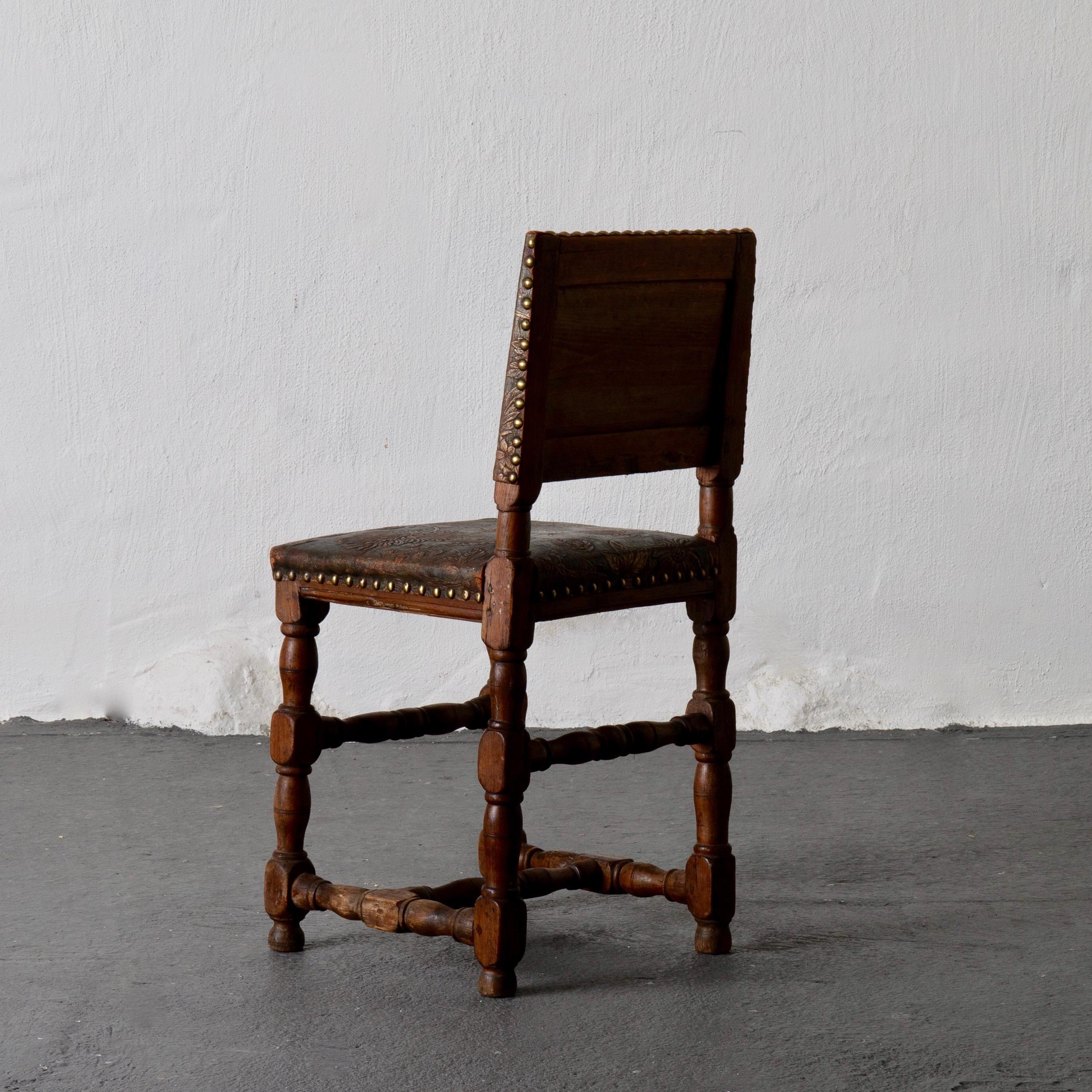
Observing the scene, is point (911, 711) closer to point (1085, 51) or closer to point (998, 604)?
point (998, 604)

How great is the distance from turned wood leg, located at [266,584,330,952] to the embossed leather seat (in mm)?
81

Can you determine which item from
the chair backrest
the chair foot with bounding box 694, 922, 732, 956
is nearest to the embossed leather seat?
the chair backrest

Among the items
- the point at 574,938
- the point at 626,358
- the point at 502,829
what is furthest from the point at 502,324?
the point at 502,829

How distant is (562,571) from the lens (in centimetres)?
221

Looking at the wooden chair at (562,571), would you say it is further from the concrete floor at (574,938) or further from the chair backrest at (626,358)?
the concrete floor at (574,938)

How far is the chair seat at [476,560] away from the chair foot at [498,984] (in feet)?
1.72

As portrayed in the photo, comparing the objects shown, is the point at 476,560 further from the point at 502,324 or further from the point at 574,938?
the point at 502,324

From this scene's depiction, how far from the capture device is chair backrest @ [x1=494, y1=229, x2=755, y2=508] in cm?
212

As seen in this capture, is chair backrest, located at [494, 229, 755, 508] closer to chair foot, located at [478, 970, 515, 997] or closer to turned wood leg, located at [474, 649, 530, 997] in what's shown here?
turned wood leg, located at [474, 649, 530, 997]

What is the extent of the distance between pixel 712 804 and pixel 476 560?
56cm

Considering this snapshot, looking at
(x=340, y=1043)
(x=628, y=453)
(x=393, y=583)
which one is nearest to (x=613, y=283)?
(x=628, y=453)

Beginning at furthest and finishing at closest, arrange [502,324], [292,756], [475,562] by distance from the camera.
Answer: [502,324] < [292,756] < [475,562]

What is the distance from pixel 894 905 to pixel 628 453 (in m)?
0.93

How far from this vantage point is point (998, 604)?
4.02m
